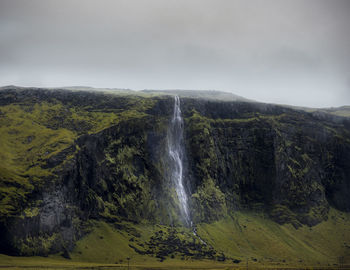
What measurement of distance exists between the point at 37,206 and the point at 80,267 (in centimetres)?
4001

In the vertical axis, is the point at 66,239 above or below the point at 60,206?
below

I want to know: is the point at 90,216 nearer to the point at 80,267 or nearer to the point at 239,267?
the point at 80,267

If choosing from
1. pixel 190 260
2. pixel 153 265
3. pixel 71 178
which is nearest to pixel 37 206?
pixel 71 178

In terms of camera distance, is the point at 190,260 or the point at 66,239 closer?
the point at 66,239

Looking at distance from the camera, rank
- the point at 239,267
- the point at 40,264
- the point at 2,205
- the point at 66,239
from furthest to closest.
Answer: the point at 239,267 → the point at 66,239 → the point at 2,205 → the point at 40,264

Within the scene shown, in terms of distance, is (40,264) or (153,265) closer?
(40,264)

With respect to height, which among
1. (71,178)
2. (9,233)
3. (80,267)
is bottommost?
(80,267)

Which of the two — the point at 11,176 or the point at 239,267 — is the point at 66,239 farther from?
the point at 239,267

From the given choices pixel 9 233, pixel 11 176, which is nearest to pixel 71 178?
pixel 11 176

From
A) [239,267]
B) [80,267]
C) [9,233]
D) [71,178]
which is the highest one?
[71,178]

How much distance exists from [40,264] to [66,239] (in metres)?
27.3

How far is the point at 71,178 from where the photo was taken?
197250 mm

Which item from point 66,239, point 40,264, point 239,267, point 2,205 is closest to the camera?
point 40,264

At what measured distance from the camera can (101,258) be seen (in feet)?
580
